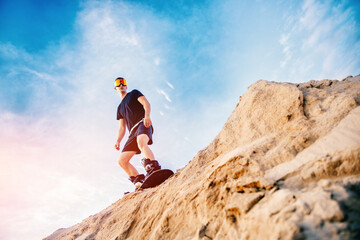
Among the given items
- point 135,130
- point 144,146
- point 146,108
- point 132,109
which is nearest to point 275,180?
point 144,146

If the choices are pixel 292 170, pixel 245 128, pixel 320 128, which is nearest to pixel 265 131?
pixel 245 128

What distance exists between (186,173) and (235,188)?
1.47 meters

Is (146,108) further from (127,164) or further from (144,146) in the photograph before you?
(127,164)

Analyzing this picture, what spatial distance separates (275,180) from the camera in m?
1.61

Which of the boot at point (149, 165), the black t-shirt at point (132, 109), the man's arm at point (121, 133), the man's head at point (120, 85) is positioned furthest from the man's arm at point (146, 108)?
the man's arm at point (121, 133)

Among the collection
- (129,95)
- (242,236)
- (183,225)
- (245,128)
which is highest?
(129,95)

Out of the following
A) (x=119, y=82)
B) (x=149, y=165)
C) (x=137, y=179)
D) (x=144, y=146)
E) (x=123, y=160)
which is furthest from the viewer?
(x=119, y=82)

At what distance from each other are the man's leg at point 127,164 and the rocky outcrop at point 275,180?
1691 mm

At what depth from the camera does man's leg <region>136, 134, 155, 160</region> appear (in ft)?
14.5

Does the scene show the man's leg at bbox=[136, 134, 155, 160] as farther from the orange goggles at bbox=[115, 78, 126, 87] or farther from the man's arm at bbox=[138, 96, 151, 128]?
the orange goggles at bbox=[115, 78, 126, 87]

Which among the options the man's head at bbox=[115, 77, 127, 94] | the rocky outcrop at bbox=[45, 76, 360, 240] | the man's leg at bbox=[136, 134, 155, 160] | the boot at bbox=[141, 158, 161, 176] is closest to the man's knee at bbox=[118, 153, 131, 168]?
the man's leg at bbox=[136, 134, 155, 160]

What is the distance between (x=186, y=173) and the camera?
3.21m

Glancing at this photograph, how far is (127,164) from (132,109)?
1427mm

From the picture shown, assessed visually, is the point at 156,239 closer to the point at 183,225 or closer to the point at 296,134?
the point at 183,225
